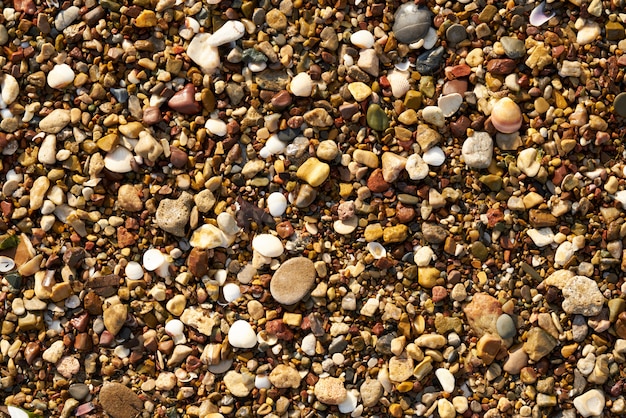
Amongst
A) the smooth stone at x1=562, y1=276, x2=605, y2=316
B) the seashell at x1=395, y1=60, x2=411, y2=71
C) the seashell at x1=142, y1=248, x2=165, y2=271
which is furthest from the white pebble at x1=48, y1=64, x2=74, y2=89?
the smooth stone at x1=562, y1=276, x2=605, y2=316

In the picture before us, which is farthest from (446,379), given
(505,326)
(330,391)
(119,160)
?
(119,160)

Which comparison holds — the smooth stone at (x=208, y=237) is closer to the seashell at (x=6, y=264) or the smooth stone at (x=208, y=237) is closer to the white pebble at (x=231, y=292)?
the white pebble at (x=231, y=292)

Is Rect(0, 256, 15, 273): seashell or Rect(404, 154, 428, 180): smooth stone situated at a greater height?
Rect(404, 154, 428, 180): smooth stone

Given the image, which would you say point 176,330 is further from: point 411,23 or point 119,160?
point 411,23

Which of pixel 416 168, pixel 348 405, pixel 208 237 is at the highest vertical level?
pixel 416 168

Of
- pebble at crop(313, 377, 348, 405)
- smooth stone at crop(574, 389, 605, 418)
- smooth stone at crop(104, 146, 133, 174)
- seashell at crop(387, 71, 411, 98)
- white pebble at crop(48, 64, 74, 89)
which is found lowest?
smooth stone at crop(574, 389, 605, 418)

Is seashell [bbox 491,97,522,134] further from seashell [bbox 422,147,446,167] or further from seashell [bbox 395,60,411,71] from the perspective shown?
seashell [bbox 395,60,411,71]

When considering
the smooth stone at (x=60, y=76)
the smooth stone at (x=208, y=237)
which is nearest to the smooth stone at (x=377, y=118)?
the smooth stone at (x=208, y=237)
